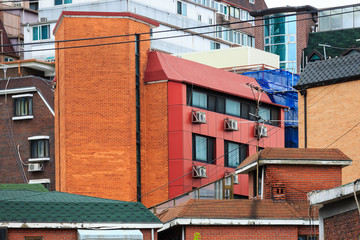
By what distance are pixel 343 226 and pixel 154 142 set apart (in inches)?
1177

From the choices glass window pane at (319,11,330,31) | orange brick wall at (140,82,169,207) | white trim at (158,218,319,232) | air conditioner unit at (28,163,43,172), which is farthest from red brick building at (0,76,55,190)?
glass window pane at (319,11,330,31)

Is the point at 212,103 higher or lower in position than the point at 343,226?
higher

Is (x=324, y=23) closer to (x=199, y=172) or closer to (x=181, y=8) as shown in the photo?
(x=181, y=8)

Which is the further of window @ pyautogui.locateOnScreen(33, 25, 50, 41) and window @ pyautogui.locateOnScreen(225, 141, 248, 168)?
window @ pyautogui.locateOnScreen(33, 25, 50, 41)

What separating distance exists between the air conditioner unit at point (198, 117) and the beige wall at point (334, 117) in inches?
330

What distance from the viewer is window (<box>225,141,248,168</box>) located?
5759cm

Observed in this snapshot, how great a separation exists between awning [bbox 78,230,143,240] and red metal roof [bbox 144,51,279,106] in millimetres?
22270

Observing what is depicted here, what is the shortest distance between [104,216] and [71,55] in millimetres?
21721

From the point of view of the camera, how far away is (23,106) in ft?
208

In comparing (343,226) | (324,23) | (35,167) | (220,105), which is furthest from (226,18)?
(343,226)

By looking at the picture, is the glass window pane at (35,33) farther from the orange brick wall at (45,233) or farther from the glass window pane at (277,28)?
the orange brick wall at (45,233)

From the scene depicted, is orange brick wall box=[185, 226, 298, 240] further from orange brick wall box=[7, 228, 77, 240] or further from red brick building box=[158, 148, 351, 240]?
orange brick wall box=[7, 228, 77, 240]

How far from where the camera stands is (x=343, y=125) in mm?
45688

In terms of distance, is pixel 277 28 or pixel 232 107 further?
pixel 277 28
